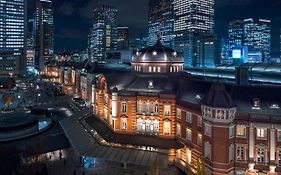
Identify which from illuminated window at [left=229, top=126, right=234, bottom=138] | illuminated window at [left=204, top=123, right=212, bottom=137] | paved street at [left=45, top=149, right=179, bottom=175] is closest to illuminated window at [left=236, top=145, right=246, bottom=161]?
illuminated window at [left=229, top=126, right=234, bottom=138]

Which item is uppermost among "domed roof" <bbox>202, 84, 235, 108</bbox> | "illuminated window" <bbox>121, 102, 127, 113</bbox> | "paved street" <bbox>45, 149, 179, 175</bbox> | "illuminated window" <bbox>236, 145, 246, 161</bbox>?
"domed roof" <bbox>202, 84, 235, 108</bbox>

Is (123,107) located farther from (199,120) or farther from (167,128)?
(199,120)

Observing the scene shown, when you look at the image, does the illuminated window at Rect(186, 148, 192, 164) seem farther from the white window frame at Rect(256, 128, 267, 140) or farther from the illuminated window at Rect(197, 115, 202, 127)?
the white window frame at Rect(256, 128, 267, 140)

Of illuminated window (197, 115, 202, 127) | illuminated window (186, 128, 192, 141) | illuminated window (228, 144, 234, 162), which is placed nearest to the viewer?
illuminated window (228, 144, 234, 162)

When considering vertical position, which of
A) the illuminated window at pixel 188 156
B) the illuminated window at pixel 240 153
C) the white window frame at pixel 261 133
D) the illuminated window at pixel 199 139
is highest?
the white window frame at pixel 261 133

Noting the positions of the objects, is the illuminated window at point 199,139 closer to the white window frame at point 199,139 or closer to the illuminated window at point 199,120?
the white window frame at point 199,139

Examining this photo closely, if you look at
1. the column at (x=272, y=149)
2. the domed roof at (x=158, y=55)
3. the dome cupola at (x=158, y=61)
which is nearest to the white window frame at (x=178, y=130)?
the dome cupola at (x=158, y=61)

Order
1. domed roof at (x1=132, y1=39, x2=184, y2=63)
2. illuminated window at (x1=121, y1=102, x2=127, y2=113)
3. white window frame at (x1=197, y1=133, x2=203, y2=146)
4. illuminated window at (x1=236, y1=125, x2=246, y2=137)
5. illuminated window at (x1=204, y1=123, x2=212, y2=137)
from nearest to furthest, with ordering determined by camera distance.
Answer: illuminated window at (x1=236, y1=125, x2=246, y2=137), illuminated window at (x1=204, y1=123, x2=212, y2=137), white window frame at (x1=197, y1=133, x2=203, y2=146), illuminated window at (x1=121, y1=102, x2=127, y2=113), domed roof at (x1=132, y1=39, x2=184, y2=63)
